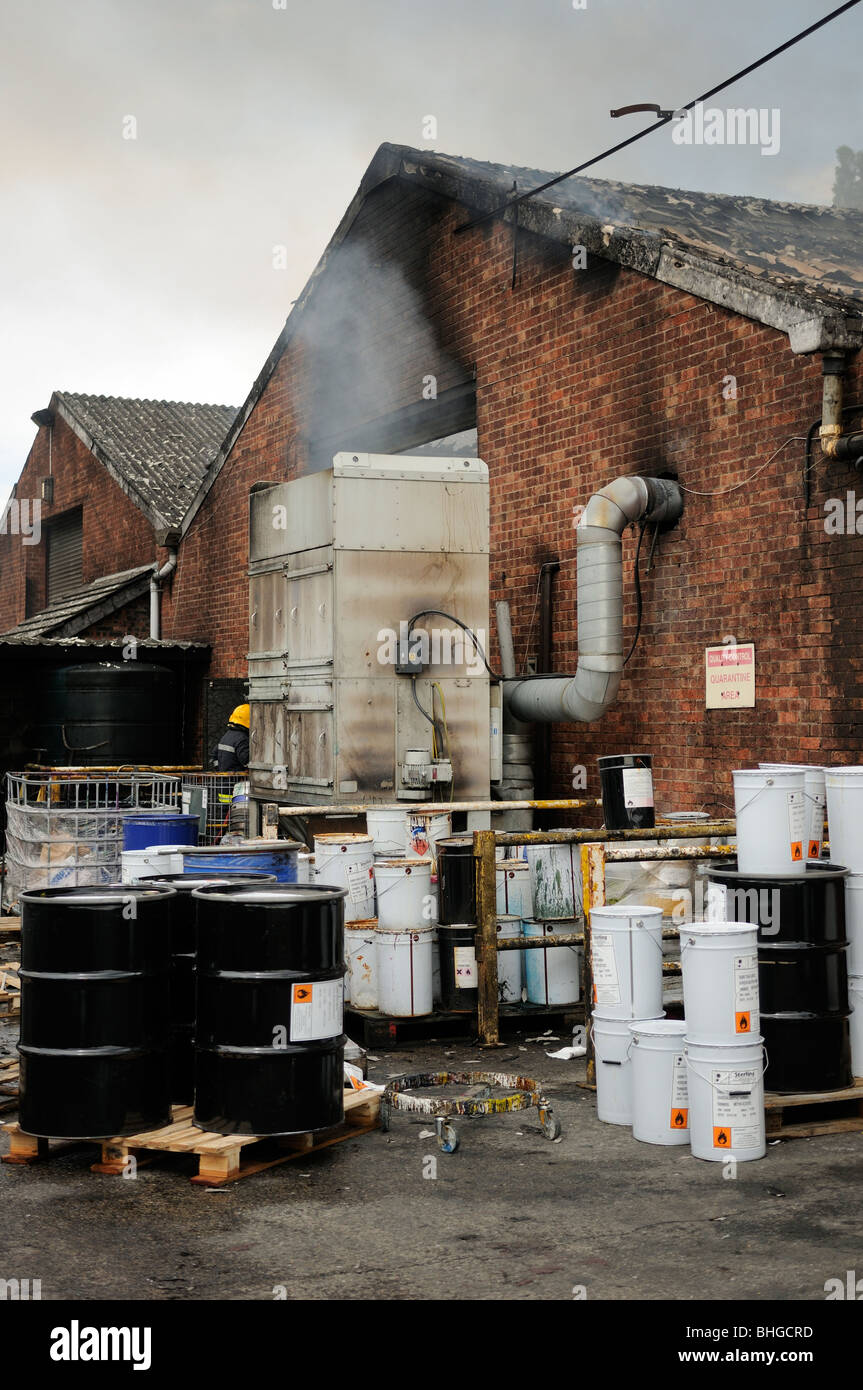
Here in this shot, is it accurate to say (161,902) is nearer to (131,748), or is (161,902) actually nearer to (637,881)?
(637,881)

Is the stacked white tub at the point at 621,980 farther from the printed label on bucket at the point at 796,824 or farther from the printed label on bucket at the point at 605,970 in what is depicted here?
the printed label on bucket at the point at 796,824

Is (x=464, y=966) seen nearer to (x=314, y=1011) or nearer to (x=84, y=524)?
(x=314, y=1011)

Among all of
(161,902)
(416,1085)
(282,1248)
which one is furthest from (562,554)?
(282,1248)

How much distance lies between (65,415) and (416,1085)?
2159 cm

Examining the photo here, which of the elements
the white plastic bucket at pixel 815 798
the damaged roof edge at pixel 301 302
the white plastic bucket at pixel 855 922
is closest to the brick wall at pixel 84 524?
the damaged roof edge at pixel 301 302

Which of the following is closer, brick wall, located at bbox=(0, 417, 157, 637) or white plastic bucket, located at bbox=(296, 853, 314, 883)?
white plastic bucket, located at bbox=(296, 853, 314, 883)

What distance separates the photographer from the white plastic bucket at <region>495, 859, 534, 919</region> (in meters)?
Result: 9.23

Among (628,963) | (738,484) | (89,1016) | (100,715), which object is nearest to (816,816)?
(628,963)

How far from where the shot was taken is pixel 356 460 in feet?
36.8

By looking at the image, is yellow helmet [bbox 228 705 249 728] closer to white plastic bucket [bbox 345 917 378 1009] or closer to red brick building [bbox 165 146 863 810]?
red brick building [bbox 165 146 863 810]

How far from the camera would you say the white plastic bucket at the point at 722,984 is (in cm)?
620

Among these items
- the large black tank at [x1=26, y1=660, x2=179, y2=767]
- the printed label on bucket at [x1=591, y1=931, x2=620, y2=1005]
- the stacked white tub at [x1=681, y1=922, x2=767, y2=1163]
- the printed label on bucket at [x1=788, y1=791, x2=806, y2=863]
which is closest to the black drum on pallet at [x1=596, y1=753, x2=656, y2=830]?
the printed label on bucket at [x1=591, y1=931, x2=620, y2=1005]

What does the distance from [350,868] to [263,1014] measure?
10.3 feet

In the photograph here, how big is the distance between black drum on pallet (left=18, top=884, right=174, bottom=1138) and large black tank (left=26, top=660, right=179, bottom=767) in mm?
12155
